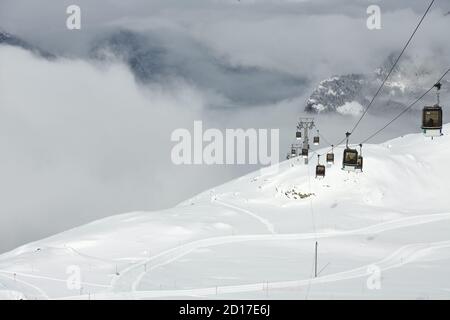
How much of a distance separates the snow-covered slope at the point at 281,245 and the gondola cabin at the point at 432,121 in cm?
940

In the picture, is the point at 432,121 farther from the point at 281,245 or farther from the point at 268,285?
the point at 281,245

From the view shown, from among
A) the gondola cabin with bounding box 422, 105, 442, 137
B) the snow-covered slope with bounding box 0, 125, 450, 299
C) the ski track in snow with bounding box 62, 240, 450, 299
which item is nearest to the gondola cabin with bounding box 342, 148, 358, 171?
the snow-covered slope with bounding box 0, 125, 450, 299

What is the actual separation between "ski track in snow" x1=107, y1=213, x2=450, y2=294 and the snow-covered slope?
114 millimetres

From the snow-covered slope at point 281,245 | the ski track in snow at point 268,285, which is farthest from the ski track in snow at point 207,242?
the ski track in snow at point 268,285

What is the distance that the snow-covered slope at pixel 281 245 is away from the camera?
108 ft

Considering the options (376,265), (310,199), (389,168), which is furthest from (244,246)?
(389,168)

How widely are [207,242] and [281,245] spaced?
7789 millimetres

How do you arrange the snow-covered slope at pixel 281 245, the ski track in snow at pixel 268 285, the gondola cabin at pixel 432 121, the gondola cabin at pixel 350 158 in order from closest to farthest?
the gondola cabin at pixel 432 121 → the ski track in snow at pixel 268 285 → the snow-covered slope at pixel 281 245 → the gondola cabin at pixel 350 158

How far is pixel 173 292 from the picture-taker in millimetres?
31047

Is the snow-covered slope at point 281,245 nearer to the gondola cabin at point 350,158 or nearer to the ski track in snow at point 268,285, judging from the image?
the ski track in snow at point 268,285

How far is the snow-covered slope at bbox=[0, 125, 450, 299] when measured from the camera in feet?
108
